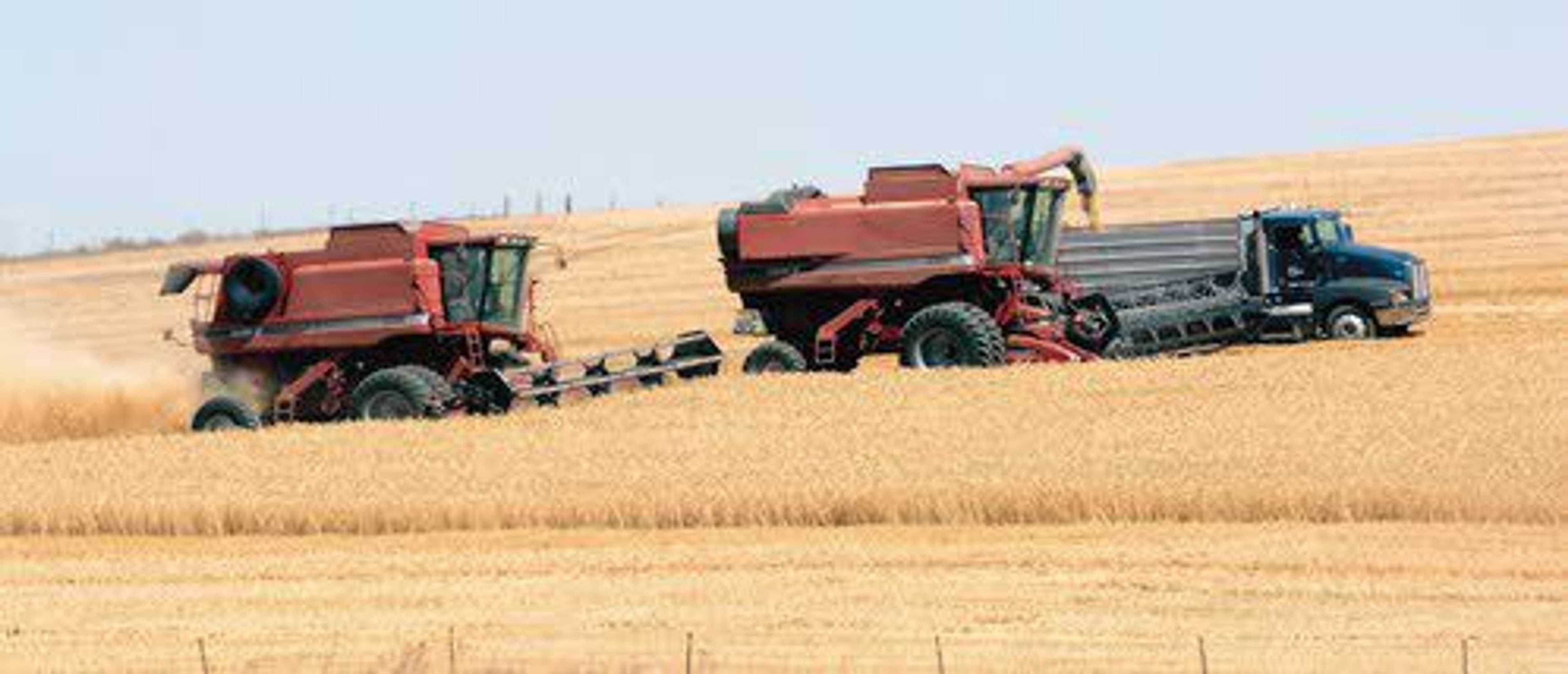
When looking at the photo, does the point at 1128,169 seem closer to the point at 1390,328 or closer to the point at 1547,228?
the point at 1547,228

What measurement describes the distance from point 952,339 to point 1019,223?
1964mm

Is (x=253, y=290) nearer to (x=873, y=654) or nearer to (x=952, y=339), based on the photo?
(x=952, y=339)

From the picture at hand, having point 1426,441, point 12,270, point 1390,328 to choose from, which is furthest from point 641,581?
point 12,270

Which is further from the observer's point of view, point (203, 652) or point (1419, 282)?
point (1419, 282)

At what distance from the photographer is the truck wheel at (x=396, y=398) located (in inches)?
1171

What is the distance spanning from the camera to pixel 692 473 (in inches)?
947

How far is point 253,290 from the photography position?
31.4 metres

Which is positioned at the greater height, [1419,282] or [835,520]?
[835,520]

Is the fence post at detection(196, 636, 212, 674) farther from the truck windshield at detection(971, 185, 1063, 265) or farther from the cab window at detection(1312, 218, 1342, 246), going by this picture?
the cab window at detection(1312, 218, 1342, 246)

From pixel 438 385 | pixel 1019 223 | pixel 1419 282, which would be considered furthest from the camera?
pixel 1419 282

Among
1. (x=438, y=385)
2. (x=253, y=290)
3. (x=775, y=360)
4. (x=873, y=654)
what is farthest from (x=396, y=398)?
(x=873, y=654)

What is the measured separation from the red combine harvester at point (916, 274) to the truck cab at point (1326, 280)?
3341 millimetres

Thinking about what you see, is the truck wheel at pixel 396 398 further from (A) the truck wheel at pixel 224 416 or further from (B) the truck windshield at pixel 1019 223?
(B) the truck windshield at pixel 1019 223

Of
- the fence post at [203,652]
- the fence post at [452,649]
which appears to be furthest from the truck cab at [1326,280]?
the fence post at [203,652]
